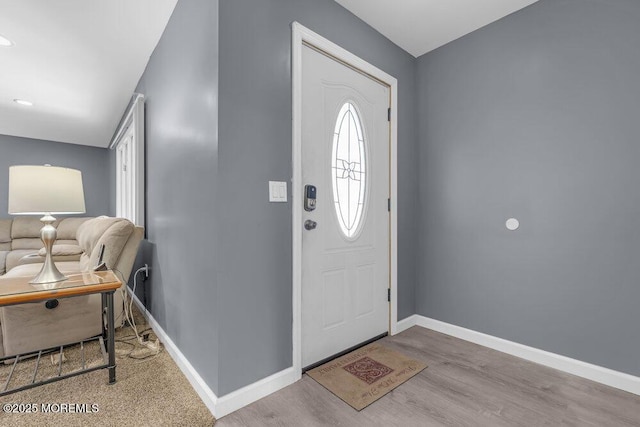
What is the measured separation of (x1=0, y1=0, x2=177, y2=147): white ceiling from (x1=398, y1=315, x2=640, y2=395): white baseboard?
3.33 meters

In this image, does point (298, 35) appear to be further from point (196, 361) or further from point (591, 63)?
point (196, 361)

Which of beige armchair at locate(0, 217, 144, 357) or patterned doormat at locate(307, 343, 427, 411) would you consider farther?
beige armchair at locate(0, 217, 144, 357)

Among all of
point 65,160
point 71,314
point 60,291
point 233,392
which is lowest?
point 233,392

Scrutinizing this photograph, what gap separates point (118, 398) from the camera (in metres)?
1.59

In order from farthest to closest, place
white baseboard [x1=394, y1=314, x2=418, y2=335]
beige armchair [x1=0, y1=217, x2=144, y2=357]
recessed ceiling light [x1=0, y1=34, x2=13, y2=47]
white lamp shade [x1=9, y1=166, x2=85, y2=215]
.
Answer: white baseboard [x1=394, y1=314, x2=418, y2=335]
recessed ceiling light [x1=0, y1=34, x2=13, y2=47]
beige armchair [x1=0, y1=217, x2=144, y2=357]
white lamp shade [x1=9, y1=166, x2=85, y2=215]

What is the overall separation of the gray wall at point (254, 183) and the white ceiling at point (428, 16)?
19.9 inches

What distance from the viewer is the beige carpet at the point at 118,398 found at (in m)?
1.42

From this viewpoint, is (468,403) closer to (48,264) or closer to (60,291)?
(60,291)

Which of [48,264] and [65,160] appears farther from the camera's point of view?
[65,160]

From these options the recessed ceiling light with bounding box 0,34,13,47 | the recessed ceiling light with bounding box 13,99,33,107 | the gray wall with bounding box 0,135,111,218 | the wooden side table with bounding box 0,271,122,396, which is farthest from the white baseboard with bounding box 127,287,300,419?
the gray wall with bounding box 0,135,111,218

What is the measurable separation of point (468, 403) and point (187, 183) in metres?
2.10

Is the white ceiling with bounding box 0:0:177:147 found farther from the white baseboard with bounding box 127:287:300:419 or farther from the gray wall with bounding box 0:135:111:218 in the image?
the white baseboard with bounding box 127:287:300:419

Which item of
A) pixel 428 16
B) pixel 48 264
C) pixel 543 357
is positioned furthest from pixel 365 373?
pixel 428 16

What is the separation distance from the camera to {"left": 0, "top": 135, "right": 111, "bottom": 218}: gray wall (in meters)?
5.18
